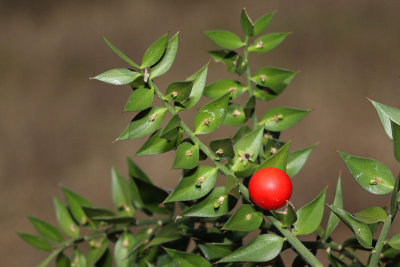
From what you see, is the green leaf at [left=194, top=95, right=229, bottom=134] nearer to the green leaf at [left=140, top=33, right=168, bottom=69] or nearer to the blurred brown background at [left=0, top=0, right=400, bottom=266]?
the green leaf at [left=140, top=33, right=168, bottom=69]

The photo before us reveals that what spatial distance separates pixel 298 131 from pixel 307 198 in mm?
221

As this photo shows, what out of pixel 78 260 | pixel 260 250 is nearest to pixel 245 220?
pixel 260 250

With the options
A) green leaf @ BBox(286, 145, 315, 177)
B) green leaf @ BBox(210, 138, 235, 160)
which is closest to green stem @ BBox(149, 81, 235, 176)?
green leaf @ BBox(210, 138, 235, 160)

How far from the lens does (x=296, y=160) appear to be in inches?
18.6

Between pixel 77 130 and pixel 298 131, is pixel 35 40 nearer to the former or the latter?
pixel 77 130

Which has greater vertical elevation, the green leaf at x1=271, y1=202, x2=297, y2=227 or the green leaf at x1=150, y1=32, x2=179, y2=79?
the green leaf at x1=150, y1=32, x2=179, y2=79

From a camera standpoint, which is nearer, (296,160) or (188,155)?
(188,155)

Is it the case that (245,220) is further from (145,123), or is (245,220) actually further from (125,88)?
(125,88)

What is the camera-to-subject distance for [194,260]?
1.27ft

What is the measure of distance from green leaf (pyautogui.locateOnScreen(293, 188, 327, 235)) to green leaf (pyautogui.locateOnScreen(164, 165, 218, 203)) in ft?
0.24

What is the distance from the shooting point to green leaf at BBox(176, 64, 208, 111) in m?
0.38

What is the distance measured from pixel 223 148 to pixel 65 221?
0.88 feet

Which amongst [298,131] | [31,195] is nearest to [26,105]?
[31,195]

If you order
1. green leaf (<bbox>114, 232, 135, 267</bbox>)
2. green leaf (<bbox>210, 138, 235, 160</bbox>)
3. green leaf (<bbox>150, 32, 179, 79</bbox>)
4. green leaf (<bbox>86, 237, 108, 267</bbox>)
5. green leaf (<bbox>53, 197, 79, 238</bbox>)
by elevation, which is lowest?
green leaf (<bbox>114, 232, 135, 267</bbox>)
